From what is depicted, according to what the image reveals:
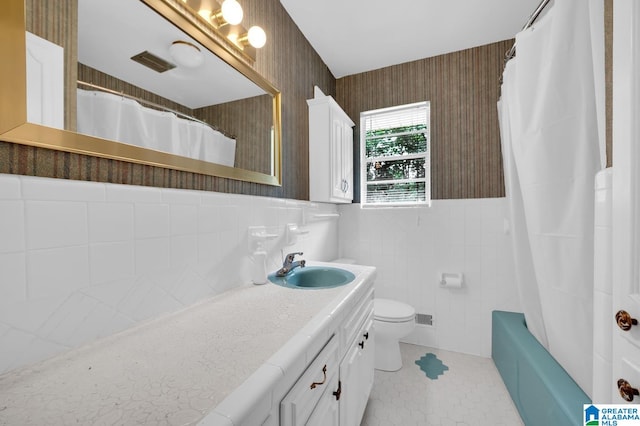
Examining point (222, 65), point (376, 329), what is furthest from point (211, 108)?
point (376, 329)

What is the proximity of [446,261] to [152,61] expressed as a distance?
2320mm

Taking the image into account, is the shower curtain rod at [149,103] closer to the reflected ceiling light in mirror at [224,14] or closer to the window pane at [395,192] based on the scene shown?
the reflected ceiling light in mirror at [224,14]

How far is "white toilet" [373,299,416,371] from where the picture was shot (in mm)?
1789

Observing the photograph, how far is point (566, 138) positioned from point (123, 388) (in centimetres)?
173

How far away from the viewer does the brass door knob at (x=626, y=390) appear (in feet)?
1.89

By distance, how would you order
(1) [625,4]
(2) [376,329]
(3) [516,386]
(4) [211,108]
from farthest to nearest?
(2) [376,329] < (3) [516,386] < (4) [211,108] < (1) [625,4]

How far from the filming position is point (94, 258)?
0.68 meters

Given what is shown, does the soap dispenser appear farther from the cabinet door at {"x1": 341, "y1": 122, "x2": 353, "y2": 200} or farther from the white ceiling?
the white ceiling

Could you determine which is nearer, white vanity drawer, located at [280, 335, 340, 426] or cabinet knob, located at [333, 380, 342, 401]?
white vanity drawer, located at [280, 335, 340, 426]

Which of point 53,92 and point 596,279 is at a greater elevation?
point 53,92

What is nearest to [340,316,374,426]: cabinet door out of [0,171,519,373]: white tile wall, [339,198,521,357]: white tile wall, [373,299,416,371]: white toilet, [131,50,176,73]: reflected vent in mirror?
[373,299,416,371]: white toilet

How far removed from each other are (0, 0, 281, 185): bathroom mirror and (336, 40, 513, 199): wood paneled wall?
147 centimetres

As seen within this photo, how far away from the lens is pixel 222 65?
118 cm

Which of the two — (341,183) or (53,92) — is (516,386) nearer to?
(341,183)
